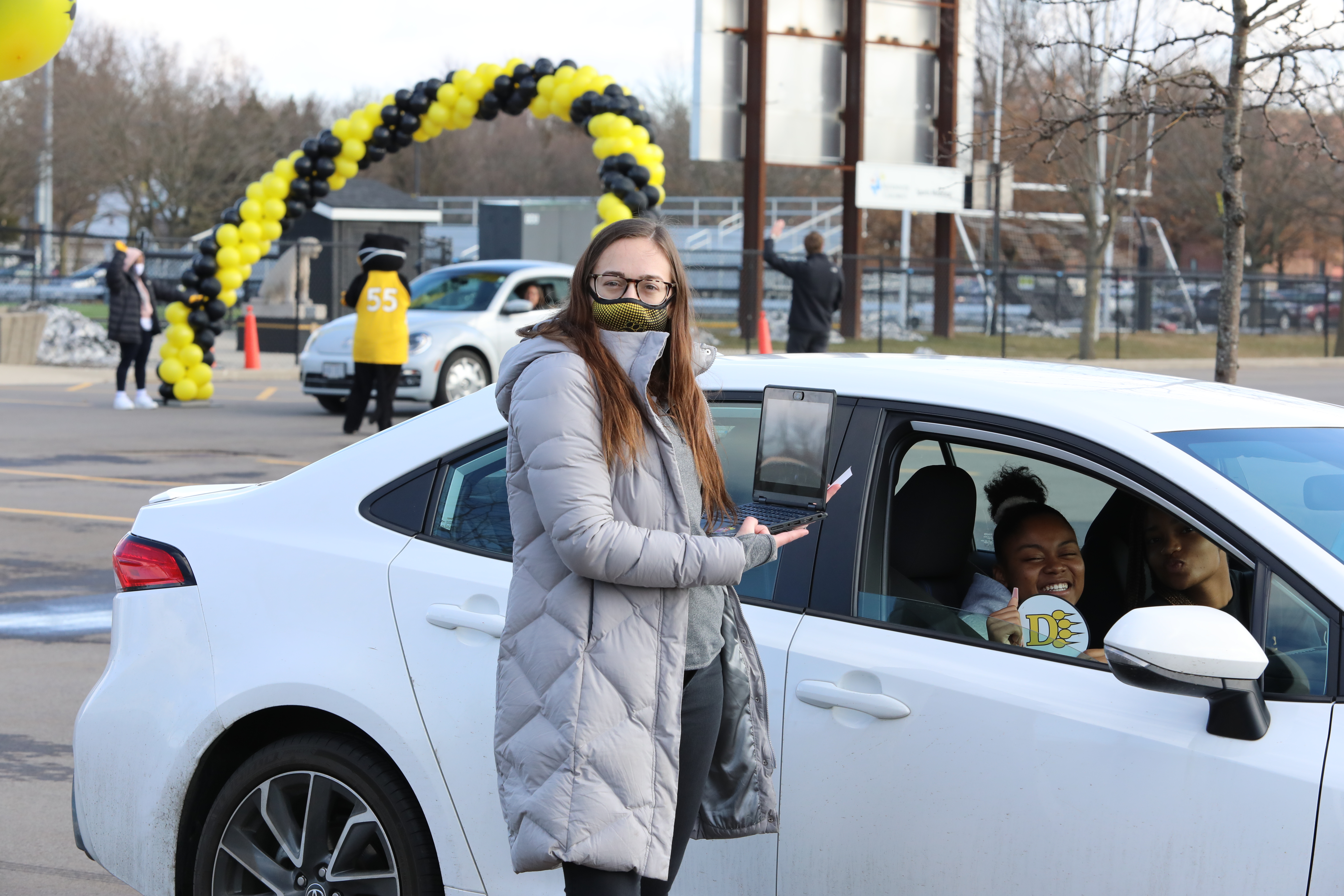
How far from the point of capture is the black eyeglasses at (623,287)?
2459mm

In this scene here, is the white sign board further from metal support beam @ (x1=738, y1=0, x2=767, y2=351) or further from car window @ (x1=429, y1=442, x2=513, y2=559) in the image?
car window @ (x1=429, y1=442, x2=513, y2=559)

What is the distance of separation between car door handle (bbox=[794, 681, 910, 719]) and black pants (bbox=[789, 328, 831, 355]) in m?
12.5

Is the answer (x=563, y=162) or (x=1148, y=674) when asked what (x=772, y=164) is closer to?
(x=1148, y=674)

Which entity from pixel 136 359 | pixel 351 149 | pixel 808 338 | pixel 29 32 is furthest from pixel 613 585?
pixel 351 149

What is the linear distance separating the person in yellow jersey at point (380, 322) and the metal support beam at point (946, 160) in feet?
51.4

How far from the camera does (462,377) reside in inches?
625

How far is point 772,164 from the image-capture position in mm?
29969

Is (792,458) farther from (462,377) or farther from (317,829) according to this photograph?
(462,377)

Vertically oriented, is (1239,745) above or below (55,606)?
above

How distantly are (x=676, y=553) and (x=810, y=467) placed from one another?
46 cm

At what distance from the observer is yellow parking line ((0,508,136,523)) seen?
945 centimetres

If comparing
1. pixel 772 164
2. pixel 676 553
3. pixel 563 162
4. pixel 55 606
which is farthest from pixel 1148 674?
pixel 563 162

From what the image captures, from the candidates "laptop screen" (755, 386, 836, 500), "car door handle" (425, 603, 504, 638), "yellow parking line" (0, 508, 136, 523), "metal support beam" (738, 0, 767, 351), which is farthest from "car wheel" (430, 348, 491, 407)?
"laptop screen" (755, 386, 836, 500)

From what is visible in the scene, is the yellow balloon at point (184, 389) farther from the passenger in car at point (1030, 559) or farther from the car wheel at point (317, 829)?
the passenger in car at point (1030, 559)
